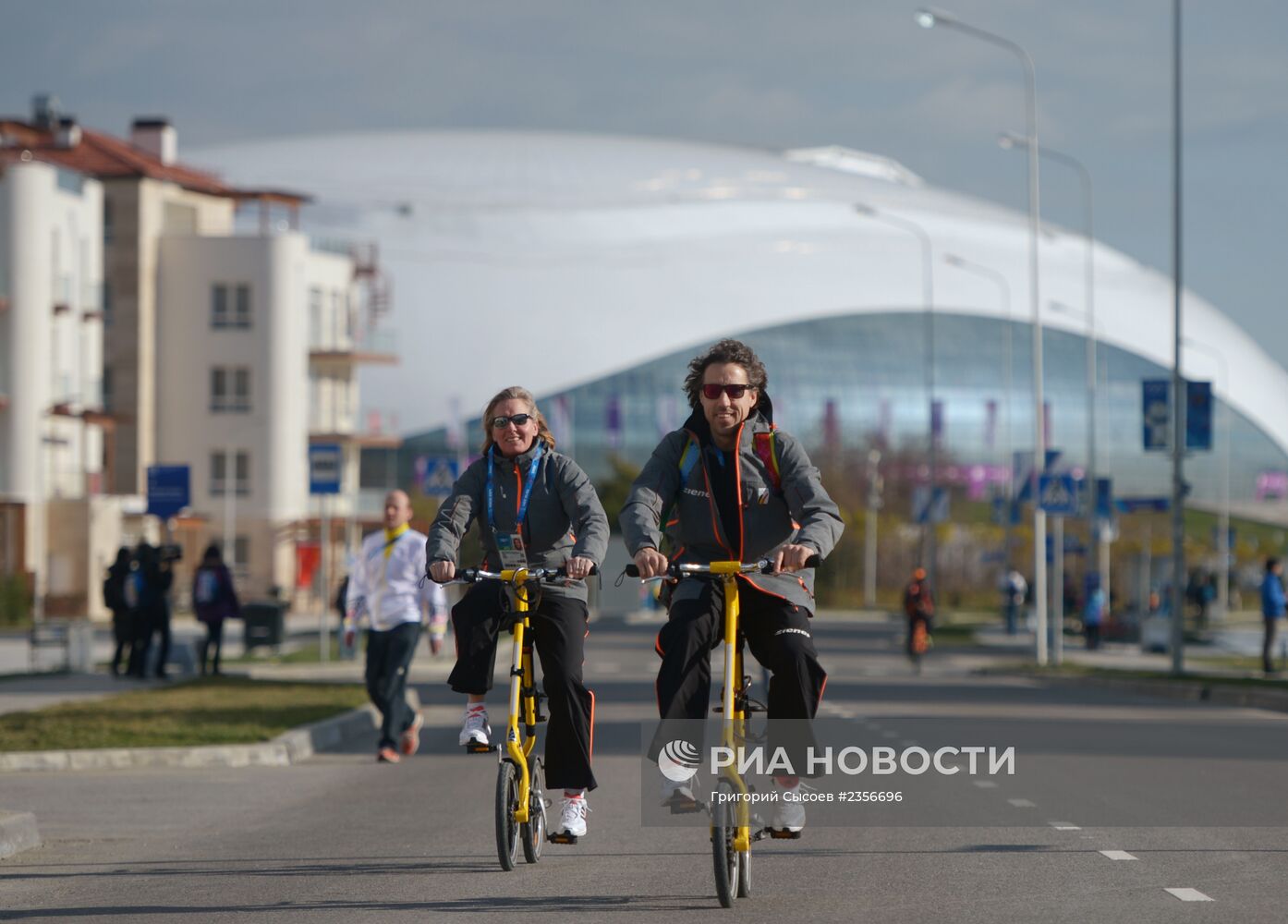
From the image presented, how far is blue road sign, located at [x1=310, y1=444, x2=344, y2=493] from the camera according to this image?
92.9 ft

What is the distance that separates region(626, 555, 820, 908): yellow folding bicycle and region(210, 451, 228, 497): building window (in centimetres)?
5755

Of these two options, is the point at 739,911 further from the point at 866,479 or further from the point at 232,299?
the point at 866,479

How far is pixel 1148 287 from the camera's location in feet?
421

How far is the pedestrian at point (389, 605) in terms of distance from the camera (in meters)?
14.8

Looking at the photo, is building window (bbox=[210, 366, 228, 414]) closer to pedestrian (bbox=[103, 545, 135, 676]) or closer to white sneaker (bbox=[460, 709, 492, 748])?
pedestrian (bbox=[103, 545, 135, 676])

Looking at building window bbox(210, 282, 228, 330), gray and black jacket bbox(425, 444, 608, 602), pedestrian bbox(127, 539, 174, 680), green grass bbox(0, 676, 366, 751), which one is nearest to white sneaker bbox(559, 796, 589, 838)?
gray and black jacket bbox(425, 444, 608, 602)

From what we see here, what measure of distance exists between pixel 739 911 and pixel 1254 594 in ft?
275

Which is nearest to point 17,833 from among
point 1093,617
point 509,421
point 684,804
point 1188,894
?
point 509,421

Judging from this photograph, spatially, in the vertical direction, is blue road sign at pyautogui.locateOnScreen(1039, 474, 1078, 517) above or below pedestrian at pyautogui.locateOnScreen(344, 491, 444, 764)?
above

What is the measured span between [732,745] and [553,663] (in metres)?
1.36

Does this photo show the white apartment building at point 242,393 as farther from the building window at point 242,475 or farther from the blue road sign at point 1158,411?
the blue road sign at point 1158,411

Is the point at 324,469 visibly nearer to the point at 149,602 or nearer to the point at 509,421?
the point at 149,602

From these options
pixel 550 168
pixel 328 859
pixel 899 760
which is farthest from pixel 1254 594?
pixel 328 859

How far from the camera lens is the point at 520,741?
886cm
